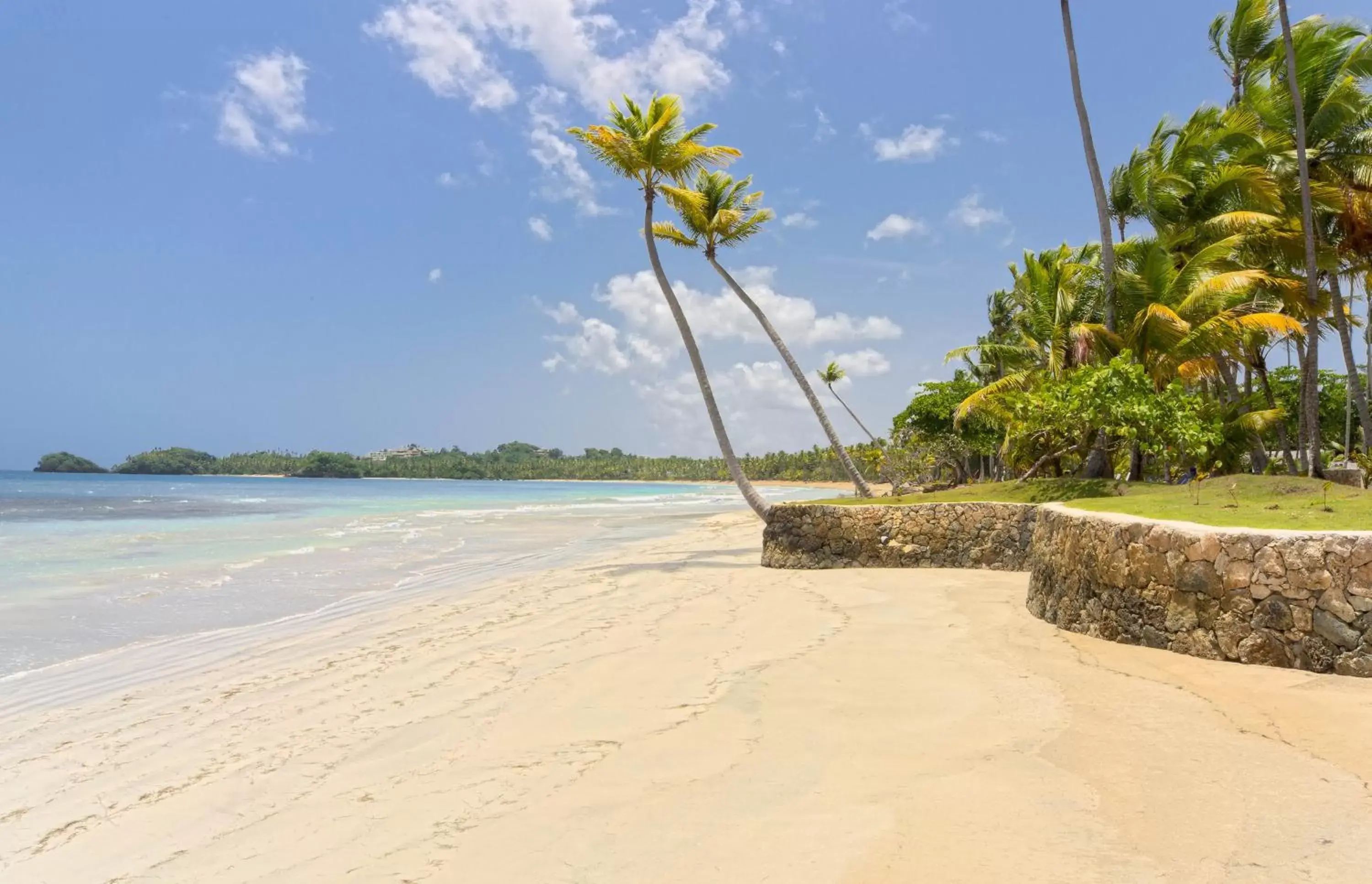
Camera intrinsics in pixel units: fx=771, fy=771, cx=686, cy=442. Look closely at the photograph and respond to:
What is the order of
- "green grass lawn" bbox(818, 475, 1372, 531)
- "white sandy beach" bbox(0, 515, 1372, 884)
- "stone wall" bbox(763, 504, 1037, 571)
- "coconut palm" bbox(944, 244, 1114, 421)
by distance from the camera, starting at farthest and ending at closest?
"coconut palm" bbox(944, 244, 1114, 421), "stone wall" bbox(763, 504, 1037, 571), "green grass lawn" bbox(818, 475, 1372, 531), "white sandy beach" bbox(0, 515, 1372, 884)

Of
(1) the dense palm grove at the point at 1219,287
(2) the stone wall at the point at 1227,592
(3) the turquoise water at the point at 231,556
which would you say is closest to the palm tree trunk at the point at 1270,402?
(1) the dense palm grove at the point at 1219,287

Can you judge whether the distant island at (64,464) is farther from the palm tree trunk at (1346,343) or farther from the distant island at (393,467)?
the palm tree trunk at (1346,343)

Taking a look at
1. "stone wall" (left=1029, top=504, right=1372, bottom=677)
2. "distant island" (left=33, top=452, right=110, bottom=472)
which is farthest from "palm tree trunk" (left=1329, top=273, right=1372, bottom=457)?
"distant island" (left=33, top=452, right=110, bottom=472)

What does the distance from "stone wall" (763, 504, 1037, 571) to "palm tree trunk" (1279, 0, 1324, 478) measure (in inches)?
218

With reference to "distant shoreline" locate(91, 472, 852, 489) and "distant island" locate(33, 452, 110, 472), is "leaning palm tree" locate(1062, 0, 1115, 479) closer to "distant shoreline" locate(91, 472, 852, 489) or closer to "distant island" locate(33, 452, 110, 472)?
"distant shoreline" locate(91, 472, 852, 489)

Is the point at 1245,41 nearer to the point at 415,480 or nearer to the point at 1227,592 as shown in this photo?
the point at 1227,592

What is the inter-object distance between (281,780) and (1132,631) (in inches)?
242

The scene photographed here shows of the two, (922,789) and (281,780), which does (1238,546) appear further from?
(281,780)

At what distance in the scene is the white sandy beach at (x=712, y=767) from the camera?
9.93 feet

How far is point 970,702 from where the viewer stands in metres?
4.90

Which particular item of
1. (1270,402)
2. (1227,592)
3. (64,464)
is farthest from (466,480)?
(1227,592)

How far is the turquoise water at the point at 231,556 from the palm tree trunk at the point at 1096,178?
11920 mm

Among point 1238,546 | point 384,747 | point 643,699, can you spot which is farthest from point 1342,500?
point 384,747

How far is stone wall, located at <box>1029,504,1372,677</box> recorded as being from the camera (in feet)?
16.7
